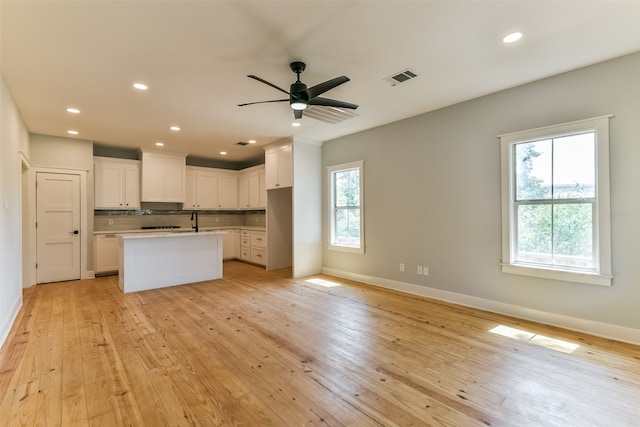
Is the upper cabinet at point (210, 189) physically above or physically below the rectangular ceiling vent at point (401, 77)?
below

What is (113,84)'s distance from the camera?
336 cm

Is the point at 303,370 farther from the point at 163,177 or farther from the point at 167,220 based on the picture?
the point at 167,220

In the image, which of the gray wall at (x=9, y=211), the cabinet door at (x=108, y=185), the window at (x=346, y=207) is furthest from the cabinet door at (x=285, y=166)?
the gray wall at (x=9, y=211)

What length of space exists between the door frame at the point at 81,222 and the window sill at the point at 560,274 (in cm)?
727

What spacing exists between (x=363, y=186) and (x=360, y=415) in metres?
3.96

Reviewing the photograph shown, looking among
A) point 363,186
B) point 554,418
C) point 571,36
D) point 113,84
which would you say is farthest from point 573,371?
point 113,84

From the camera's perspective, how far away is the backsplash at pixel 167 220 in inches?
255

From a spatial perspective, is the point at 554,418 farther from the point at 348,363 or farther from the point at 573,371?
the point at 348,363

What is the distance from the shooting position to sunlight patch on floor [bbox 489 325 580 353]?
2762 millimetres

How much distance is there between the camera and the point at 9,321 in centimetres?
324

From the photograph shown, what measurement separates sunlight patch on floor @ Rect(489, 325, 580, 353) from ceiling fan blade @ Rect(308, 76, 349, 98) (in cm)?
300

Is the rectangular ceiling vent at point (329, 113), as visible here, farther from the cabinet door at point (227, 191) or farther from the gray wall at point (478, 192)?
the cabinet door at point (227, 191)

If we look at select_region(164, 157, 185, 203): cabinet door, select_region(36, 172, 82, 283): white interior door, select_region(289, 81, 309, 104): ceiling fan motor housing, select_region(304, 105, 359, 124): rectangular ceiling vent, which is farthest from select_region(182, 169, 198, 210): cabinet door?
select_region(289, 81, 309, 104): ceiling fan motor housing

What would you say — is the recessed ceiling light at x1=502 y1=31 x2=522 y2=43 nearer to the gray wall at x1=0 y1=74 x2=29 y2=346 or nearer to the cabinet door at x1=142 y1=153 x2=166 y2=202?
the gray wall at x1=0 y1=74 x2=29 y2=346
